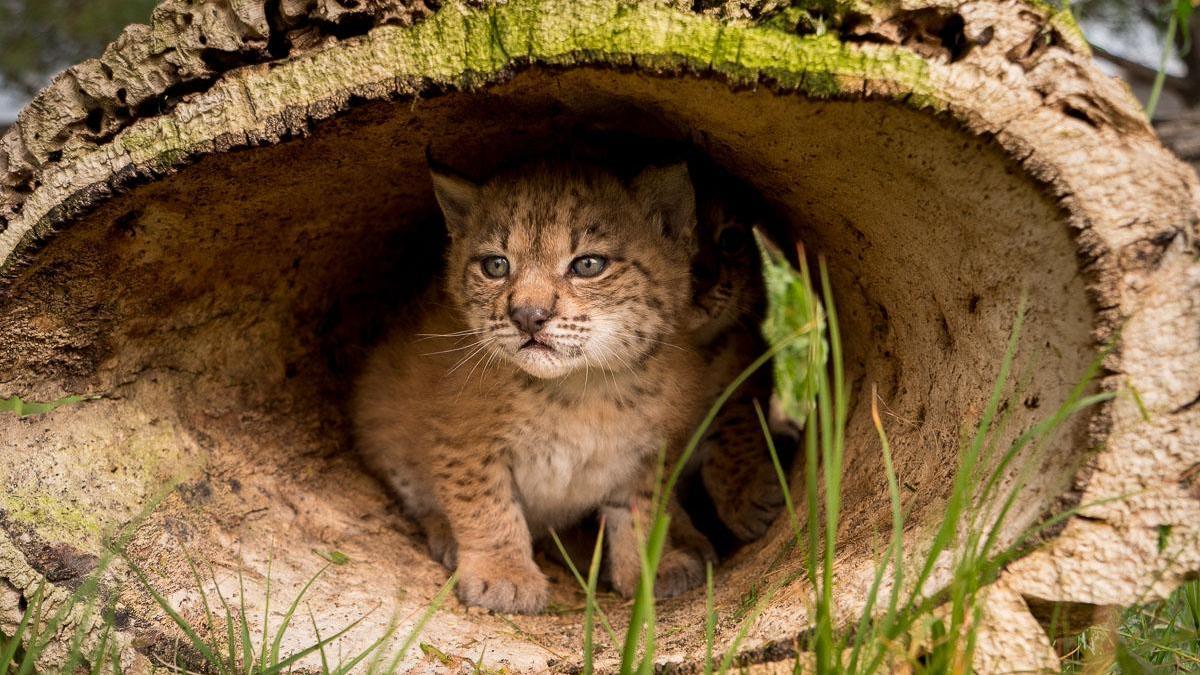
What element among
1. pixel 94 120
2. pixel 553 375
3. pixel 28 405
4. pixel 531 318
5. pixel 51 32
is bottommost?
pixel 28 405

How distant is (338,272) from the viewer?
375 cm

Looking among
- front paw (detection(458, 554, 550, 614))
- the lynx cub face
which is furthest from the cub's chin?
front paw (detection(458, 554, 550, 614))

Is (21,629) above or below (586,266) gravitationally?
below

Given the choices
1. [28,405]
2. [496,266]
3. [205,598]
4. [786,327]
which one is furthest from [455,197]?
[786,327]

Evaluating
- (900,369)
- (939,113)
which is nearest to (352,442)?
(900,369)

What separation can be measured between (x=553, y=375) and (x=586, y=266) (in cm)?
35

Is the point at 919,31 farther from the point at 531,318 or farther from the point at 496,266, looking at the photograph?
the point at 496,266

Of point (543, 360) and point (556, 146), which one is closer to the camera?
point (543, 360)

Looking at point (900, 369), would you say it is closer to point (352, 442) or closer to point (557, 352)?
point (557, 352)

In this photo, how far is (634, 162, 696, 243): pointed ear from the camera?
310cm

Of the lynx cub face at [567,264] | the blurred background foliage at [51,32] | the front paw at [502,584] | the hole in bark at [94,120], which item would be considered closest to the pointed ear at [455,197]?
the lynx cub face at [567,264]

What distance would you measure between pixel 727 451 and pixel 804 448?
337mm

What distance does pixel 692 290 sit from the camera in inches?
133

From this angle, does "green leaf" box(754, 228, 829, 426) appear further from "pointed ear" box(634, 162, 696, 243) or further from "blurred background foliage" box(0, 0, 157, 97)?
"blurred background foliage" box(0, 0, 157, 97)
